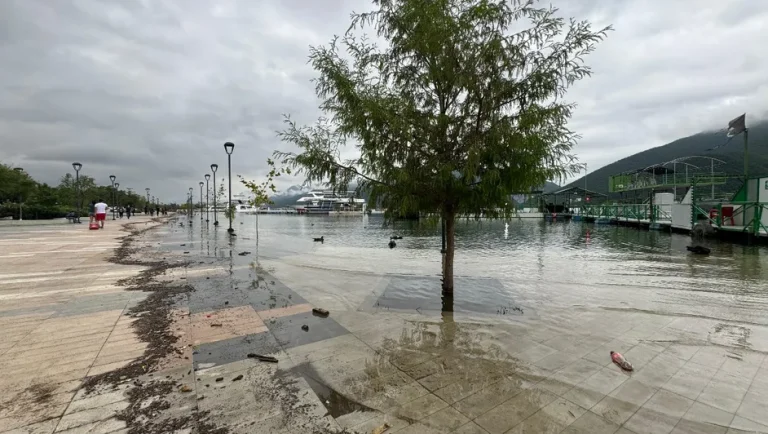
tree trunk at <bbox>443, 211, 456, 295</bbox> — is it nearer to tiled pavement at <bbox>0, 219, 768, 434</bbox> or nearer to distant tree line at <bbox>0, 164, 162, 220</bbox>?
tiled pavement at <bbox>0, 219, 768, 434</bbox>

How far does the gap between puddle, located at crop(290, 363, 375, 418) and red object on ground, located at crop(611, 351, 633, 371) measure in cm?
330

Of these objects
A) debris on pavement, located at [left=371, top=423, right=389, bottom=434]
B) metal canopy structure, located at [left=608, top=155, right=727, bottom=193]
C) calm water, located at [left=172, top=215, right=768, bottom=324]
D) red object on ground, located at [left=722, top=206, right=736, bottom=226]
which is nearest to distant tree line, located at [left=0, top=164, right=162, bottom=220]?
calm water, located at [left=172, top=215, right=768, bottom=324]

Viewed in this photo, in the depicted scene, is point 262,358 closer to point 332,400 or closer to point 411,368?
point 332,400

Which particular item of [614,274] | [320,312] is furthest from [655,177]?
[320,312]

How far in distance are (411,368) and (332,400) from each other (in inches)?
45.4

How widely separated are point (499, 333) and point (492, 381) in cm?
184

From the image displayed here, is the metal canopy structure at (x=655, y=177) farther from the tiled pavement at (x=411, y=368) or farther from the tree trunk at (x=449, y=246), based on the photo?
the tiled pavement at (x=411, y=368)

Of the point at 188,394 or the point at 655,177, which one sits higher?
the point at 655,177

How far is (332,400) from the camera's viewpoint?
3.43 m

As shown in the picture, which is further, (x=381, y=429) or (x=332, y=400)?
(x=332, y=400)

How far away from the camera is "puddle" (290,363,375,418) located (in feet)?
10.7

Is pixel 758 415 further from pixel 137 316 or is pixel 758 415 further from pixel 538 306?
pixel 137 316


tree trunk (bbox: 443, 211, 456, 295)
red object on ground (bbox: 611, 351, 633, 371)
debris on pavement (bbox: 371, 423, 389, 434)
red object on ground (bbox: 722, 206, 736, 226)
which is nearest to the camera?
debris on pavement (bbox: 371, 423, 389, 434)

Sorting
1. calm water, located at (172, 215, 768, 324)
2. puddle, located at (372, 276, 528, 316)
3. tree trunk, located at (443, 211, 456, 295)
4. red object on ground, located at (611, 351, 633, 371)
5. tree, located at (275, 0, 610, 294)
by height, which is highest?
tree, located at (275, 0, 610, 294)
